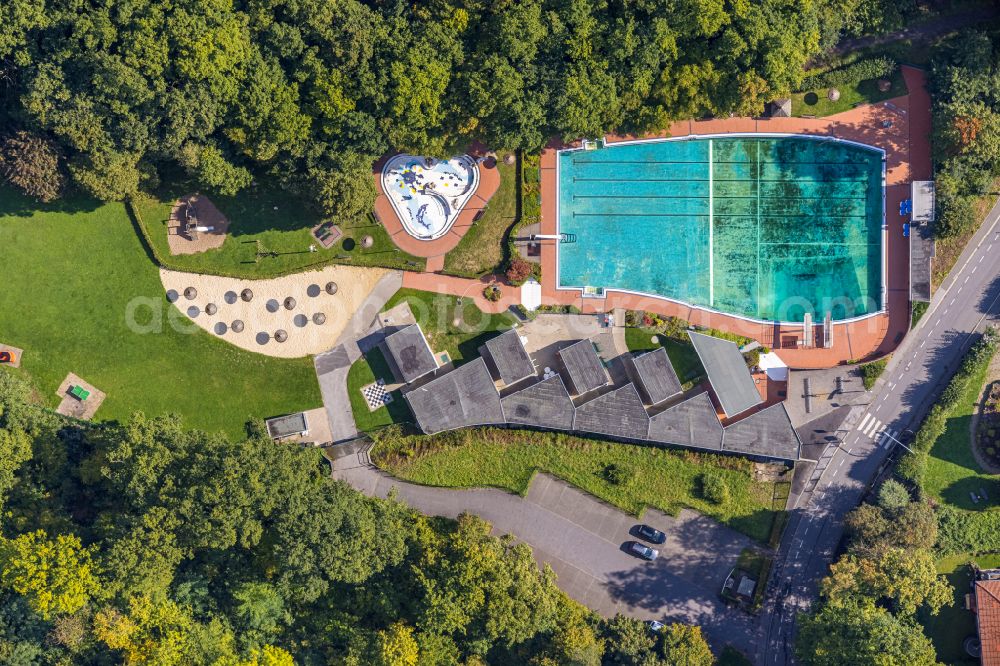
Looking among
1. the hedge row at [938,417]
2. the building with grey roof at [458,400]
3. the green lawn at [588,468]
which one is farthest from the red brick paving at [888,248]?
the green lawn at [588,468]

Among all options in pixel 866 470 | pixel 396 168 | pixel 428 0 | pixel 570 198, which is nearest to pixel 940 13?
pixel 570 198

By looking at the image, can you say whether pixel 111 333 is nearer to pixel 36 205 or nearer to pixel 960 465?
pixel 36 205

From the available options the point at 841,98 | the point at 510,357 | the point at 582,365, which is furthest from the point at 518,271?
the point at 841,98

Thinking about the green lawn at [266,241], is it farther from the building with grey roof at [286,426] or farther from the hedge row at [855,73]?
the hedge row at [855,73]

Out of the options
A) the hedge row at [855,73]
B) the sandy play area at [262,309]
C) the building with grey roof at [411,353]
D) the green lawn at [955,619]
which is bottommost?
the green lawn at [955,619]

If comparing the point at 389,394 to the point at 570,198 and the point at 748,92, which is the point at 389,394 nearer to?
the point at 570,198
